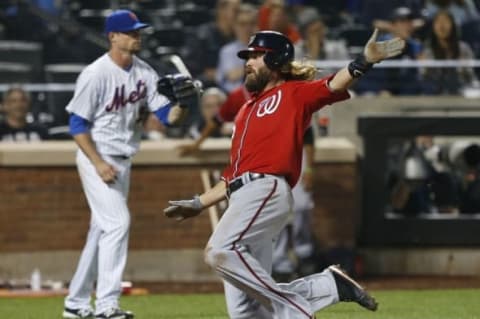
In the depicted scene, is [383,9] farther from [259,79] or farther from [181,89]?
[259,79]

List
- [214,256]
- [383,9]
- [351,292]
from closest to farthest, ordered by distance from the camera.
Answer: [214,256] < [351,292] < [383,9]

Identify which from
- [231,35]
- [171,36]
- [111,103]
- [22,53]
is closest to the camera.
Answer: [111,103]

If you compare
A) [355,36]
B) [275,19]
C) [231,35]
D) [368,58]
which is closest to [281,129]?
[368,58]

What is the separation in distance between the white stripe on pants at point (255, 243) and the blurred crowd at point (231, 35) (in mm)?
6283

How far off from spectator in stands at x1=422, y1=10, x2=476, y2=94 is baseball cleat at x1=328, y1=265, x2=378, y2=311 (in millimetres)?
7559

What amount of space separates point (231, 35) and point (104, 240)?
22.2 feet

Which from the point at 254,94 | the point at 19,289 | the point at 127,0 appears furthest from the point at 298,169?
the point at 127,0

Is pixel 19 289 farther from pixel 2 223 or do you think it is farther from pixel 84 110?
pixel 84 110

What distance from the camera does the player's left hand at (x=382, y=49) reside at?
7383mm

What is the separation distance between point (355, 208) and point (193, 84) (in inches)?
181

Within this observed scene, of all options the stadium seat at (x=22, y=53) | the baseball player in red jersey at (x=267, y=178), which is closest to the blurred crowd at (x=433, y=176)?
the stadium seat at (x=22, y=53)

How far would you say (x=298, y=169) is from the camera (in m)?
7.84

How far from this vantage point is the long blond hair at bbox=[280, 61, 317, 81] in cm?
808

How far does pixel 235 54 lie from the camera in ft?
50.3
